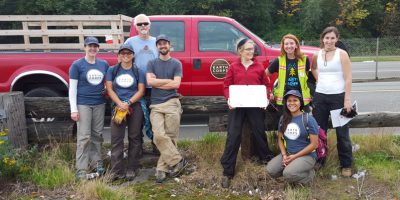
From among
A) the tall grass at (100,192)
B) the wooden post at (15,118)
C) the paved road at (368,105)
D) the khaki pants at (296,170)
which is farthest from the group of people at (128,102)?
the paved road at (368,105)

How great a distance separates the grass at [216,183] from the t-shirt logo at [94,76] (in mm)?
1071

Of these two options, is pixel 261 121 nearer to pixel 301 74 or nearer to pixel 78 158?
pixel 301 74

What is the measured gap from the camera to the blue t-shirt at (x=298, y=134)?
4372 millimetres

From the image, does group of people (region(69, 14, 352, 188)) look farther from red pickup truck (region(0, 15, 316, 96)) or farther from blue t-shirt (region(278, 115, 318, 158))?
red pickup truck (region(0, 15, 316, 96))

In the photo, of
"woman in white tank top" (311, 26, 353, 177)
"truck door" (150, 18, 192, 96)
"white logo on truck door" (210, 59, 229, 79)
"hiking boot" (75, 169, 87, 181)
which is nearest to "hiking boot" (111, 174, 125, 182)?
"hiking boot" (75, 169, 87, 181)

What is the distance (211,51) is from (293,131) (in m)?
3.27

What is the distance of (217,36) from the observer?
741 cm

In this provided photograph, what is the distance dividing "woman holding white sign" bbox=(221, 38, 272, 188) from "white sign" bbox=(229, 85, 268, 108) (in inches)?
2.7

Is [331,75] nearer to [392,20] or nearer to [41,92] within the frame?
[41,92]

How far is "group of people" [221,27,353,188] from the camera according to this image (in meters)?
4.41

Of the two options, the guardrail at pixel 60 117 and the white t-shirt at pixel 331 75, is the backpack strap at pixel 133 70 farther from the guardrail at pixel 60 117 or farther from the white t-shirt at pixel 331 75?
the white t-shirt at pixel 331 75

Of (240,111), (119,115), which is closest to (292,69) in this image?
(240,111)

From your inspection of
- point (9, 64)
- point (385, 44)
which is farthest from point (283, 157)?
point (385, 44)

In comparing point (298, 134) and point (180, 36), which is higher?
point (180, 36)
